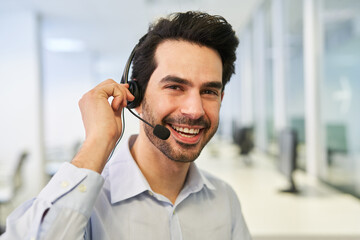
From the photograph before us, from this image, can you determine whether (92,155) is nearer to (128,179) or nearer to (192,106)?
(128,179)

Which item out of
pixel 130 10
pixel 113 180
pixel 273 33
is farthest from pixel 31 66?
pixel 113 180

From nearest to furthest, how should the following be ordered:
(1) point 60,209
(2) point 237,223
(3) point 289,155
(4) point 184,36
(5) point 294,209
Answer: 1. (1) point 60,209
2. (4) point 184,36
3. (2) point 237,223
4. (5) point 294,209
5. (3) point 289,155

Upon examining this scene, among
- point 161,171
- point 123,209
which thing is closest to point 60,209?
point 123,209

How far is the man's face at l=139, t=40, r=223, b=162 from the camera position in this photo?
102cm

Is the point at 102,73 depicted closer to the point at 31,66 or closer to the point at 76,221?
the point at 31,66

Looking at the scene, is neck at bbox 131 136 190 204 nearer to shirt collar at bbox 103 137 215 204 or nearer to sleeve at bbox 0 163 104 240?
shirt collar at bbox 103 137 215 204

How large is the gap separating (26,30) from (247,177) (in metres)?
4.73

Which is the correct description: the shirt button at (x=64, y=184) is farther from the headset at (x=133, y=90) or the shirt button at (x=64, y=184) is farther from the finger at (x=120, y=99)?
the headset at (x=133, y=90)

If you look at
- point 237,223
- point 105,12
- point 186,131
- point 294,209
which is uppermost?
point 105,12

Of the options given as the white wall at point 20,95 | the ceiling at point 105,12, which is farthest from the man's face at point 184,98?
the white wall at point 20,95

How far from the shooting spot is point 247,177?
349cm

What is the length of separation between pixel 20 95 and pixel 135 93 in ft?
17.9

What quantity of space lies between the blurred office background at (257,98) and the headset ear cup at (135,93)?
318mm

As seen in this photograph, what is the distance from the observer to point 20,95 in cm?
585
